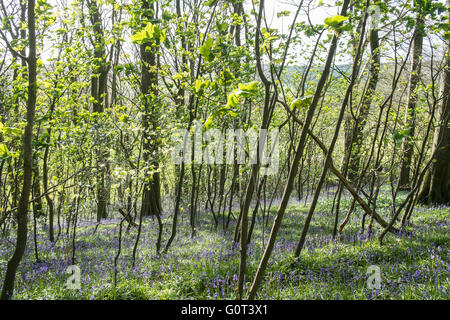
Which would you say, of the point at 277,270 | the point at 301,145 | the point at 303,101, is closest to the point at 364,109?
the point at 277,270

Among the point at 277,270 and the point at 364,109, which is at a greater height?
the point at 364,109

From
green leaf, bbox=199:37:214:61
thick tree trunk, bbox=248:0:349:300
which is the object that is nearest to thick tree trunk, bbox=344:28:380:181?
thick tree trunk, bbox=248:0:349:300

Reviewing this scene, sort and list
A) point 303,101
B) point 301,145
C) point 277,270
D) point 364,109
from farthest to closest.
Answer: point 364,109, point 277,270, point 301,145, point 303,101

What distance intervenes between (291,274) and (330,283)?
0.53 meters

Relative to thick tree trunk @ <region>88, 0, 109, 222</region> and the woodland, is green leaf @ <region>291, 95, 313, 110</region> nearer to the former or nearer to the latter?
the woodland

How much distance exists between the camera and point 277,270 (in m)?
4.22

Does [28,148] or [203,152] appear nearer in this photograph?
[28,148]

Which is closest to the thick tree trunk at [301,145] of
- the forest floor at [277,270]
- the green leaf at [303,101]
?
the green leaf at [303,101]

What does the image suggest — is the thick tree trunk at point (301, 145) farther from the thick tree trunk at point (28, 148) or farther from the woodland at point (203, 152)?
the thick tree trunk at point (28, 148)

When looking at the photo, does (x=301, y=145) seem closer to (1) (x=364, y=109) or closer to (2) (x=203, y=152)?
(2) (x=203, y=152)

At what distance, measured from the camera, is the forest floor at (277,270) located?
363cm
